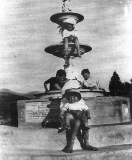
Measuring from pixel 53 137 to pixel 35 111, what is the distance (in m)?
1.56

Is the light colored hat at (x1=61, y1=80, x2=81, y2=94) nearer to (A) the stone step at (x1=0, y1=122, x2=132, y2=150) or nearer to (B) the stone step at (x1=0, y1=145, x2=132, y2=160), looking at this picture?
(A) the stone step at (x1=0, y1=122, x2=132, y2=150)

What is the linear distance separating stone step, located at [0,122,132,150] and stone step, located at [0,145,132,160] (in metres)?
0.31

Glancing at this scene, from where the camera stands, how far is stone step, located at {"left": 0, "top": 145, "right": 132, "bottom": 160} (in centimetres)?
523

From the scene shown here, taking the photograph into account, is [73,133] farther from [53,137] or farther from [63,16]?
[63,16]

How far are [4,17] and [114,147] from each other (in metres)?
5.90

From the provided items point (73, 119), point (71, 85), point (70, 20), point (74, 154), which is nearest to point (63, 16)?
point (70, 20)

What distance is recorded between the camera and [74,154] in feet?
17.2

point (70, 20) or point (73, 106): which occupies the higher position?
point (70, 20)

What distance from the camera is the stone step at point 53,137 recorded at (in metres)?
6.09

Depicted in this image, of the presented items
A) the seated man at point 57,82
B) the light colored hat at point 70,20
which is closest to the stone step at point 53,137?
the seated man at point 57,82

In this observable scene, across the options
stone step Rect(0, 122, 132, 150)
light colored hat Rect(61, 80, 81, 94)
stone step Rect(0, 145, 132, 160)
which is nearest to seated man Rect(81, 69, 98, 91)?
light colored hat Rect(61, 80, 81, 94)

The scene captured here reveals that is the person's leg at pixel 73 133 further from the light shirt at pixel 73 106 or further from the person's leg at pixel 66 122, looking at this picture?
the light shirt at pixel 73 106

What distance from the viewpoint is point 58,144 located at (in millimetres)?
6027

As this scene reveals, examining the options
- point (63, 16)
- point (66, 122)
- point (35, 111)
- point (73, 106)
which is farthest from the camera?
point (63, 16)
